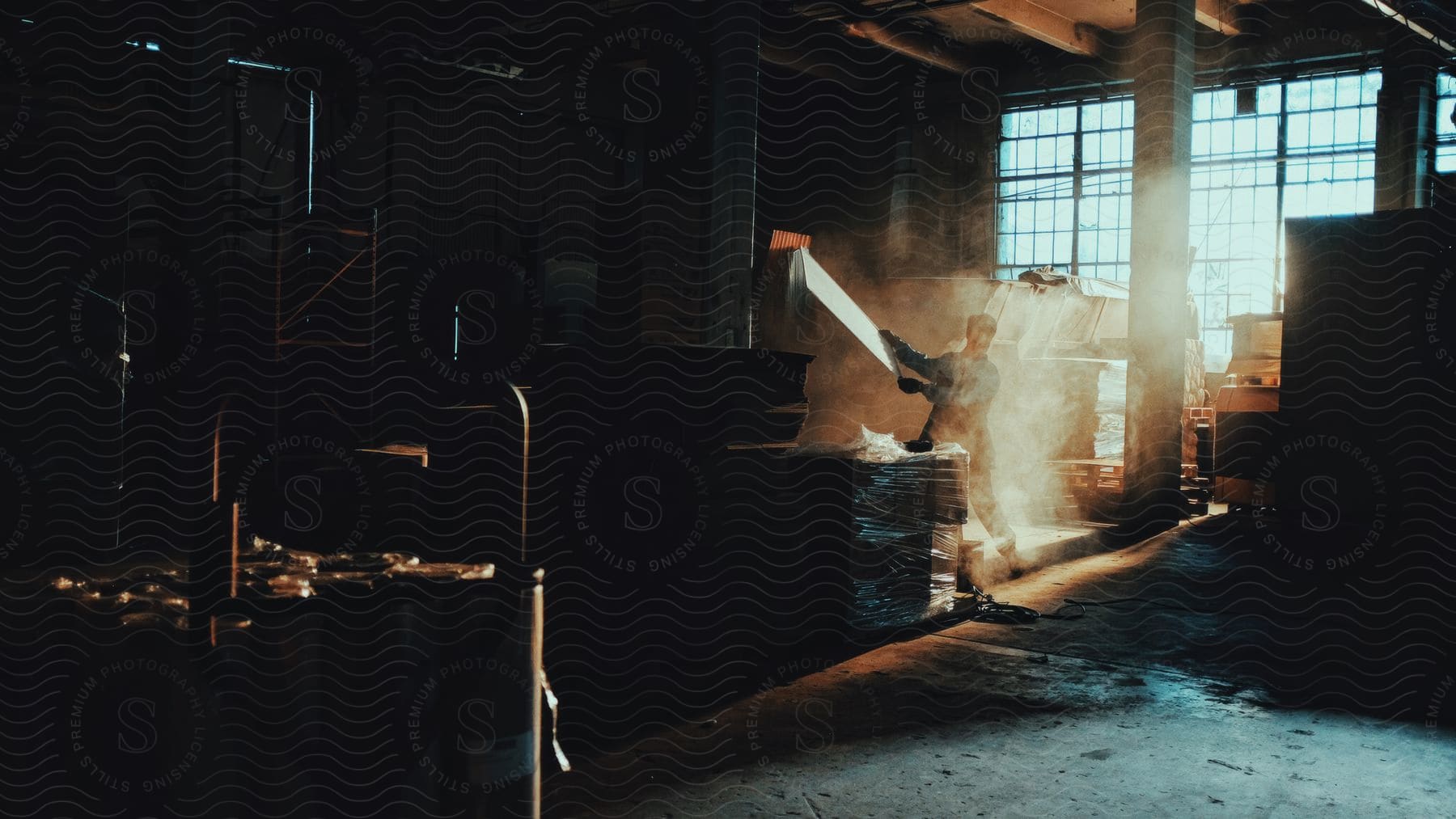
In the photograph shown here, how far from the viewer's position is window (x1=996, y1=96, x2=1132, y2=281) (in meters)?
15.7

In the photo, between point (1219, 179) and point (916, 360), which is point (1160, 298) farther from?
point (1219, 179)

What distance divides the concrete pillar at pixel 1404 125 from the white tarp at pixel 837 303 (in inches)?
372

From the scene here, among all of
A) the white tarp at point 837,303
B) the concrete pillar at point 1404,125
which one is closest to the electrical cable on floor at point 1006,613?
the white tarp at point 837,303

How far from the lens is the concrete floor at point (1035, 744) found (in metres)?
→ 3.46

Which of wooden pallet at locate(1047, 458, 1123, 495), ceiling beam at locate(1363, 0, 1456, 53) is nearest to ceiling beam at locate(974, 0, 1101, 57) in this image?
ceiling beam at locate(1363, 0, 1456, 53)

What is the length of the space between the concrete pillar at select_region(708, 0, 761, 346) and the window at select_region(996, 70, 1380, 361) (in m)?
7.92

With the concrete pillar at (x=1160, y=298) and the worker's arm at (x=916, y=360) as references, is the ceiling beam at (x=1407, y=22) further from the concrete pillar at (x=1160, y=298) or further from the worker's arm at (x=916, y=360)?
the worker's arm at (x=916, y=360)

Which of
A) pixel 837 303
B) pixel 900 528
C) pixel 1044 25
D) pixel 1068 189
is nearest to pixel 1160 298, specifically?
pixel 837 303

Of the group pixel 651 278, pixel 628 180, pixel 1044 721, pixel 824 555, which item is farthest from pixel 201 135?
pixel 628 180

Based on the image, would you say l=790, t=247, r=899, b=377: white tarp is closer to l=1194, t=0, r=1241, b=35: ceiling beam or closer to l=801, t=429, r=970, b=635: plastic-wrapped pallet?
l=801, t=429, r=970, b=635: plastic-wrapped pallet

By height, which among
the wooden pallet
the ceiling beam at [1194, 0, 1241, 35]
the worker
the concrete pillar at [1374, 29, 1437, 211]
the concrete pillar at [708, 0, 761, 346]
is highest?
the ceiling beam at [1194, 0, 1241, 35]

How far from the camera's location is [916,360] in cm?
761

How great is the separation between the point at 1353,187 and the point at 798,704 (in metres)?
13.8

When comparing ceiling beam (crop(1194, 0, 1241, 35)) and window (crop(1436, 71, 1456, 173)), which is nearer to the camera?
ceiling beam (crop(1194, 0, 1241, 35))
